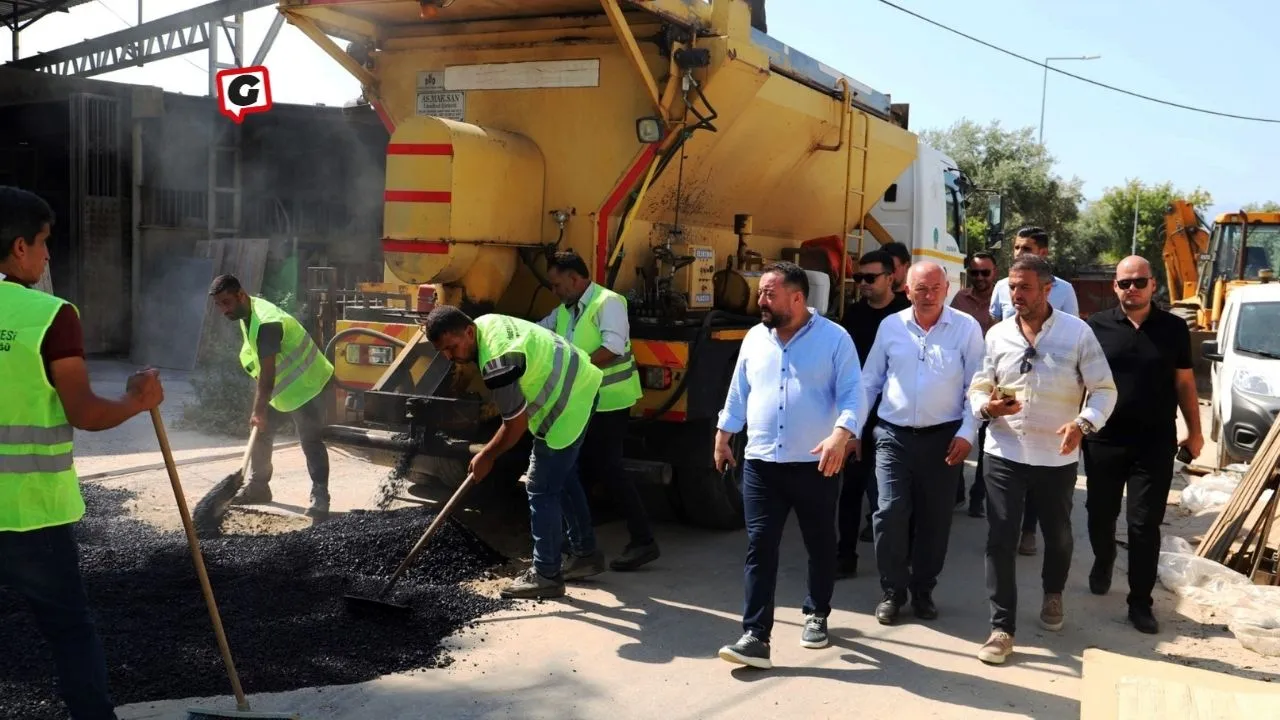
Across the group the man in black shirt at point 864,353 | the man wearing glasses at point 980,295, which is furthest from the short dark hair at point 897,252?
the man wearing glasses at point 980,295

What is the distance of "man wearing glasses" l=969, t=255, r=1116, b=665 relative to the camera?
427cm

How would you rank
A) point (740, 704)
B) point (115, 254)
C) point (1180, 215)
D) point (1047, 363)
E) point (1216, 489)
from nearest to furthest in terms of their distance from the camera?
point (740, 704) → point (1047, 363) → point (1216, 489) → point (115, 254) → point (1180, 215)

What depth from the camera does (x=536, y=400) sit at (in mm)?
4641

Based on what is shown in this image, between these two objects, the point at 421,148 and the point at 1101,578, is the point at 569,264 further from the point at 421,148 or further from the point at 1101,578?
the point at 1101,578

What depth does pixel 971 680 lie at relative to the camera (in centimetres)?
402

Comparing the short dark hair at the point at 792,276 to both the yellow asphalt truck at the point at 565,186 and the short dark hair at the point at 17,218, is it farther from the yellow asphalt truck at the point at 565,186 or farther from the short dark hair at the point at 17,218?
the short dark hair at the point at 17,218

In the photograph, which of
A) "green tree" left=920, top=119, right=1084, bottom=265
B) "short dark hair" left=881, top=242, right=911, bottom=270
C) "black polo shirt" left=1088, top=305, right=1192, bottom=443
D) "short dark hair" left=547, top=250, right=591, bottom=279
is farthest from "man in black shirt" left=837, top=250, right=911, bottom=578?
"green tree" left=920, top=119, right=1084, bottom=265

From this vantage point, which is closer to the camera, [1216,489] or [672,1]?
[672,1]

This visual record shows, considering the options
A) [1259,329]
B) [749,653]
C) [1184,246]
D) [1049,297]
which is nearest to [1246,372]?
[1259,329]

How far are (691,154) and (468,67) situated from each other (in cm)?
146

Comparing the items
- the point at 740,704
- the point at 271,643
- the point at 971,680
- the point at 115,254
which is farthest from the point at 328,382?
the point at 115,254

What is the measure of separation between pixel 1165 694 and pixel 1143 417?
2.45 meters

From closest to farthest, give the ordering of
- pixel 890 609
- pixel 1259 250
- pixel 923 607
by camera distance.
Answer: pixel 890 609
pixel 923 607
pixel 1259 250

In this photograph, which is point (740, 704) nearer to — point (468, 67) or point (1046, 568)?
point (1046, 568)
